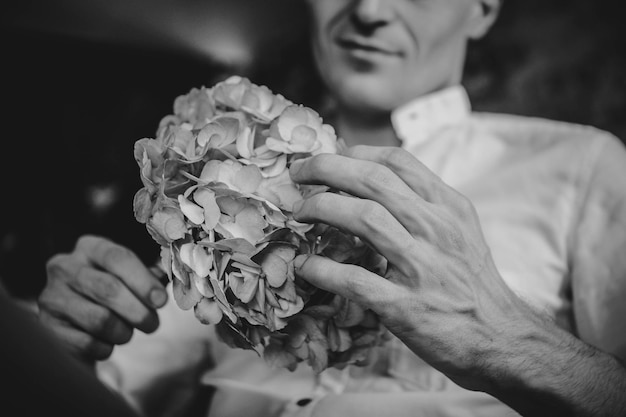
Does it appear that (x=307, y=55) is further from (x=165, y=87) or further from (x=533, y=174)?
(x=533, y=174)

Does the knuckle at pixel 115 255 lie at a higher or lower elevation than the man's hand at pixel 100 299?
higher

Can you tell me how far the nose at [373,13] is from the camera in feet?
3.27

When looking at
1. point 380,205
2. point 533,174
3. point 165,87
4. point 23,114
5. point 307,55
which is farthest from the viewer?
point 165,87

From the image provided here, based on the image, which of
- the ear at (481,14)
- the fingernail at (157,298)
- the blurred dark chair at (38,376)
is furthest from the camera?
the ear at (481,14)

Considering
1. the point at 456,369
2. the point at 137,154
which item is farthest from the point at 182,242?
the point at 456,369

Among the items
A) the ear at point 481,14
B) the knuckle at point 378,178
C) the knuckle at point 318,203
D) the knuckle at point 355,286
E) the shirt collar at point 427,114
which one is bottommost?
the knuckle at point 355,286

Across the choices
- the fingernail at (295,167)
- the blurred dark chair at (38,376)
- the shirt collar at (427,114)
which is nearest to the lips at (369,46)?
the shirt collar at (427,114)

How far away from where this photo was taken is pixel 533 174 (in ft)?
3.06

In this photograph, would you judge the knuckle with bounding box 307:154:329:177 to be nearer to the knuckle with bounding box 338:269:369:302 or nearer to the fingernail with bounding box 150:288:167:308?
the knuckle with bounding box 338:269:369:302

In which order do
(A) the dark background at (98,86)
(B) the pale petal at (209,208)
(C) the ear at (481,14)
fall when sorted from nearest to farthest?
(B) the pale petal at (209,208)
(C) the ear at (481,14)
(A) the dark background at (98,86)

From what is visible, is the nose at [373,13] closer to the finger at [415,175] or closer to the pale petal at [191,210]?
the finger at [415,175]

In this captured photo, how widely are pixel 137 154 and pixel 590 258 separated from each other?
723 millimetres

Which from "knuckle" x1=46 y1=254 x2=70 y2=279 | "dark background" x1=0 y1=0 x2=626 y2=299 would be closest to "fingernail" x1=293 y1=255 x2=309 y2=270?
"knuckle" x1=46 y1=254 x2=70 y2=279

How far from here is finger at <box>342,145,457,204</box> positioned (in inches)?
21.7
